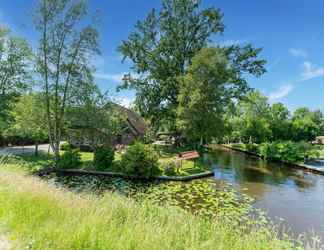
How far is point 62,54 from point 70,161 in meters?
6.90

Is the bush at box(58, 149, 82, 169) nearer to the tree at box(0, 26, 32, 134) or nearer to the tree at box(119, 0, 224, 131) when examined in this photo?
the tree at box(119, 0, 224, 131)

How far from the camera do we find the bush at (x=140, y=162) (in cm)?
1200

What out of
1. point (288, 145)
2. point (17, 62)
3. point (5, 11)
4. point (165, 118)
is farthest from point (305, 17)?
point (17, 62)

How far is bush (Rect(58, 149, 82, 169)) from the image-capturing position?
45.1 feet

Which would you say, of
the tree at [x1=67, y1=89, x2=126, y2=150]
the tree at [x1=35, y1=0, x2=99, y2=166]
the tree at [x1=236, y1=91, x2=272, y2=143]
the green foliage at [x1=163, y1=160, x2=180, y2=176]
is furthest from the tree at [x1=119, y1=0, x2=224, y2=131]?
the tree at [x1=236, y1=91, x2=272, y2=143]

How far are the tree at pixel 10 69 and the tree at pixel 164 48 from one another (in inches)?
395

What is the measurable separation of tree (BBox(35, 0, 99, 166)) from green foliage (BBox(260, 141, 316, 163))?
56.3 ft

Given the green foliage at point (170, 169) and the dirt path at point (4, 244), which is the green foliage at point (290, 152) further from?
the dirt path at point (4, 244)

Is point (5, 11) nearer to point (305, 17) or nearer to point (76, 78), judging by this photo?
point (76, 78)

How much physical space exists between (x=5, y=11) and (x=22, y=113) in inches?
249

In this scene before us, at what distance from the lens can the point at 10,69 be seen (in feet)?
71.0

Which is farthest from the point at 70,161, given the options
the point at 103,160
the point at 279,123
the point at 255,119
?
the point at 279,123

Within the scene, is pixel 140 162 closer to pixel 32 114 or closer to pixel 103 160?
pixel 103 160

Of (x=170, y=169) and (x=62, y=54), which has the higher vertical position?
(x=62, y=54)
